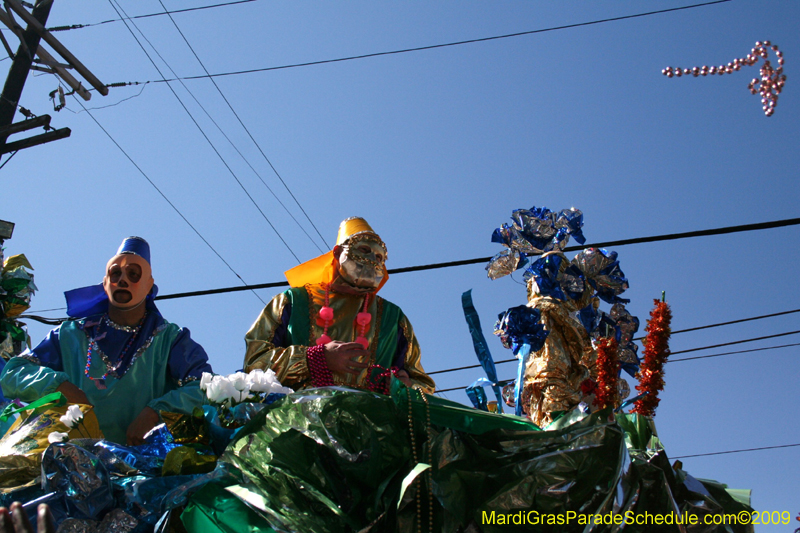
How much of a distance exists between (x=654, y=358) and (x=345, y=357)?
1.51 meters

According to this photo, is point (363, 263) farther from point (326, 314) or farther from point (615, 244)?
point (615, 244)

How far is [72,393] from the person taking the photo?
12.2 ft

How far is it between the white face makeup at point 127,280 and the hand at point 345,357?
44.4 inches

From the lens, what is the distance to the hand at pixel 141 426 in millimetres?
3582

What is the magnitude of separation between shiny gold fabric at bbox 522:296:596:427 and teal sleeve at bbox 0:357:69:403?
2.50 m

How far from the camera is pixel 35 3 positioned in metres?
8.33

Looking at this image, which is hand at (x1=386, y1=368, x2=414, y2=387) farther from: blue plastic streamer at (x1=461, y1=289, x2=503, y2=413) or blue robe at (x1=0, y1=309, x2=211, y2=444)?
blue robe at (x1=0, y1=309, x2=211, y2=444)

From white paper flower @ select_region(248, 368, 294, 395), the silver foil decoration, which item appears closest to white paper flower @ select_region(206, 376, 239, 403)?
white paper flower @ select_region(248, 368, 294, 395)

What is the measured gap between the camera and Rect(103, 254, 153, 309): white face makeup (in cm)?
429

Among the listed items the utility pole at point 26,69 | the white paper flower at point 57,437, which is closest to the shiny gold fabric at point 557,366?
the white paper flower at point 57,437

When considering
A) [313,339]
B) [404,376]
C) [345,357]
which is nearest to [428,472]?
[345,357]

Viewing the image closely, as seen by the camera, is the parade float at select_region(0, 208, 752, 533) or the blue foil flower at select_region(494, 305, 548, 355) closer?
the parade float at select_region(0, 208, 752, 533)

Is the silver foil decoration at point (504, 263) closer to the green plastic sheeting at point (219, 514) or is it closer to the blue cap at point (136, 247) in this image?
the blue cap at point (136, 247)

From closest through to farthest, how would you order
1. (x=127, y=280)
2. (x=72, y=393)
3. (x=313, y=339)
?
(x=72, y=393), (x=127, y=280), (x=313, y=339)
